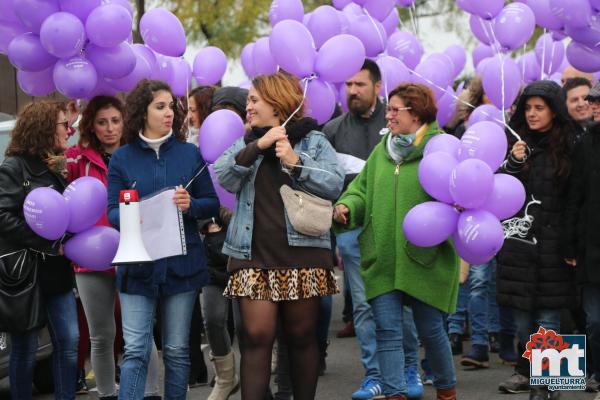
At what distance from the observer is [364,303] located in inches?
318

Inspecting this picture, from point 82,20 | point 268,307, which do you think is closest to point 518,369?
point 268,307

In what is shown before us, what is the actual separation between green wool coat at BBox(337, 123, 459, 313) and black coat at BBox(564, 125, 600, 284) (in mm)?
773

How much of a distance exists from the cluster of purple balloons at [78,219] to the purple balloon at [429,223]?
68.3 inches

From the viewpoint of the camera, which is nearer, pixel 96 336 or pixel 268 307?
pixel 268 307

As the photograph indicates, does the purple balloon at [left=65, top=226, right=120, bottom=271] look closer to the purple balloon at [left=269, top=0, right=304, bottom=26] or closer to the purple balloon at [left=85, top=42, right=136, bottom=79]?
the purple balloon at [left=85, top=42, right=136, bottom=79]

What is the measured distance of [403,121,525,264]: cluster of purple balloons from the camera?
6.49 metres

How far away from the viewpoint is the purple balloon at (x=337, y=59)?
710 cm

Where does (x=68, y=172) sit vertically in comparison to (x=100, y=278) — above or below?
above

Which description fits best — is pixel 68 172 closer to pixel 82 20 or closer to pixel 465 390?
pixel 82 20

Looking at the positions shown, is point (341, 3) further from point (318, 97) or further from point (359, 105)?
point (318, 97)

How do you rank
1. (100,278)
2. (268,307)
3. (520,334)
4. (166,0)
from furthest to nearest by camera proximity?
(166,0)
(520,334)
(100,278)
(268,307)

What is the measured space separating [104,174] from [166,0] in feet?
53.2

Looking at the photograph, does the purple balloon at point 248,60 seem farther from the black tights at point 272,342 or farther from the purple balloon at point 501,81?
the black tights at point 272,342

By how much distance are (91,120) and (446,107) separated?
377 centimetres
